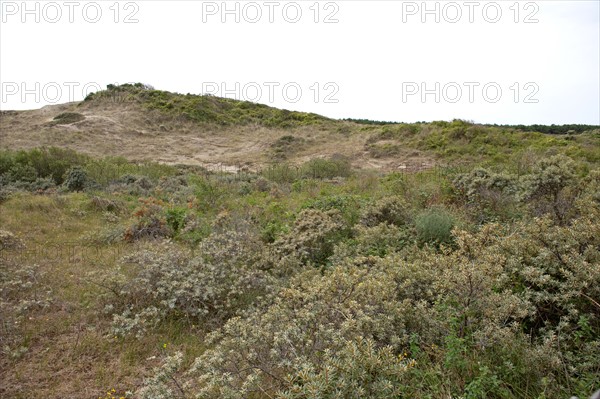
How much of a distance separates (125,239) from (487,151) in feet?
47.3

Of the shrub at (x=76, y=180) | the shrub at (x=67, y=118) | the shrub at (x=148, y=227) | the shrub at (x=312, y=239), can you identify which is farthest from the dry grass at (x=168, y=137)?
the shrub at (x=312, y=239)

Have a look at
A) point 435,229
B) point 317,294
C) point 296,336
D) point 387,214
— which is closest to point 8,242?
point 317,294

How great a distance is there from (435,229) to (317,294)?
8.46 ft

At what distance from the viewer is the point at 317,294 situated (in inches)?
130

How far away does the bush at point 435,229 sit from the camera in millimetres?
5193

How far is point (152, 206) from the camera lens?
8359 mm

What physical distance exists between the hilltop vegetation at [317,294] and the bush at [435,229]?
20 millimetres

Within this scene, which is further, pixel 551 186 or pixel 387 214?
pixel 387 214

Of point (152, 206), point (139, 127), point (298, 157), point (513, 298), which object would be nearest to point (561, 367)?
point (513, 298)

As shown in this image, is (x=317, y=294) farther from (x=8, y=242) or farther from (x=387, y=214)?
(x=8, y=242)

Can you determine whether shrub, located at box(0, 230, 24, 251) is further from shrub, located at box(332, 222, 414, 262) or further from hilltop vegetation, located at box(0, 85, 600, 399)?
shrub, located at box(332, 222, 414, 262)

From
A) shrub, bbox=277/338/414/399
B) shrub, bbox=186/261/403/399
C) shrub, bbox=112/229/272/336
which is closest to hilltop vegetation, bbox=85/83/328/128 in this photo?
shrub, bbox=112/229/272/336

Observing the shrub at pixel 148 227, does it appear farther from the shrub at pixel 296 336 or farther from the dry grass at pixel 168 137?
the dry grass at pixel 168 137

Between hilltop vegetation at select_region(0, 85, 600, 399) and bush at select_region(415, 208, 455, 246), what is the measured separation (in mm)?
20
